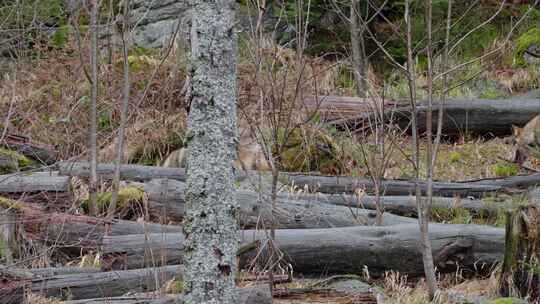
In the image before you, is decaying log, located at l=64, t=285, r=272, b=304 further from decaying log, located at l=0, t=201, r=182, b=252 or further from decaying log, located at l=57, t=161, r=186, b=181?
decaying log, located at l=57, t=161, r=186, b=181

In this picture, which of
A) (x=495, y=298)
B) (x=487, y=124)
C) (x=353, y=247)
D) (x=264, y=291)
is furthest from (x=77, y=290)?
(x=487, y=124)

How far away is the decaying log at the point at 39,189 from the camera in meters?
7.24

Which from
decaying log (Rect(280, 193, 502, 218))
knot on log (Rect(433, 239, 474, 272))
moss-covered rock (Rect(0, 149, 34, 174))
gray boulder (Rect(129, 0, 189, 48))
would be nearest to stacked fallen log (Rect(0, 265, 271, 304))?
knot on log (Rect(433, 239, 474, 272))

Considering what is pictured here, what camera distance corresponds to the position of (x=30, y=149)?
31.4 ft

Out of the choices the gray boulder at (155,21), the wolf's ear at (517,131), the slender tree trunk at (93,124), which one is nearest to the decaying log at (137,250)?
the slender tree trunk at (93,124)

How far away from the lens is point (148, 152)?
10531 mm

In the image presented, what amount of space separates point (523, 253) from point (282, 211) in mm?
2253

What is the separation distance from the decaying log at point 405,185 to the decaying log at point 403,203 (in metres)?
0.33

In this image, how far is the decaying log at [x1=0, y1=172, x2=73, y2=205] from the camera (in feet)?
23.8

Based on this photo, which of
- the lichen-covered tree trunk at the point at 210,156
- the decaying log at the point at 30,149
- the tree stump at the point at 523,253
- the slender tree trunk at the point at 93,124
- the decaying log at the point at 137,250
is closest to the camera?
the lichen-covered tree trunk at the point at 210,156

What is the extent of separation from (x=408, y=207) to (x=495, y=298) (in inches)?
92.5

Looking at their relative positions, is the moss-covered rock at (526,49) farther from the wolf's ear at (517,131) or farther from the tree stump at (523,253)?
the tree stump at (523,253)

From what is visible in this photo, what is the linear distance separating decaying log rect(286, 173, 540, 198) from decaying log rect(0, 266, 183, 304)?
3035 millimetres

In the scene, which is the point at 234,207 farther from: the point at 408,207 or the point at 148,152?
the point at 148,152
